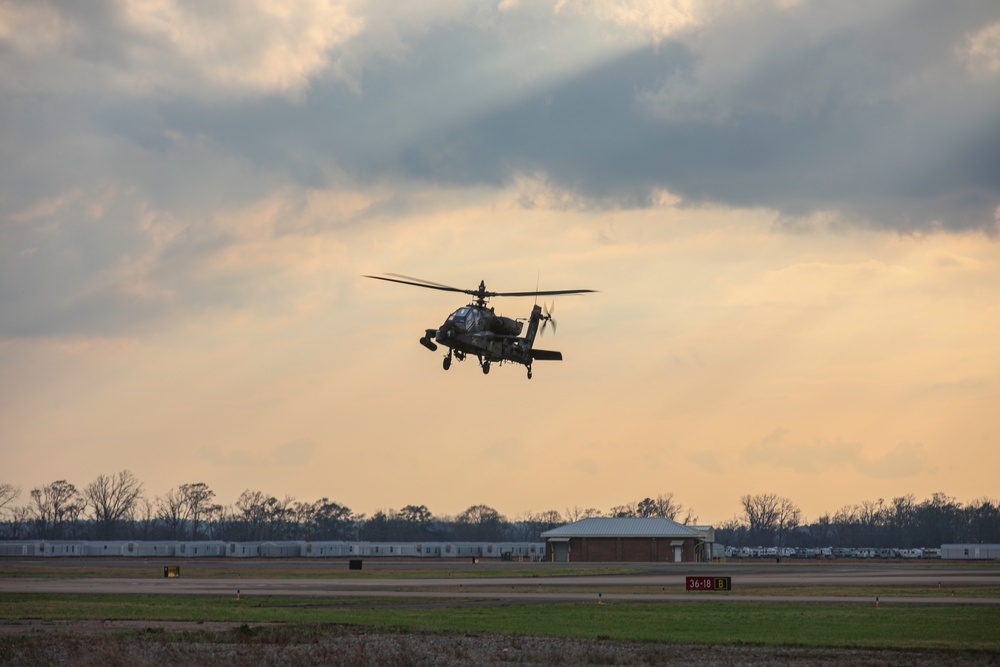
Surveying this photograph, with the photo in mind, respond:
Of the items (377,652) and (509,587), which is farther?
(509,587)

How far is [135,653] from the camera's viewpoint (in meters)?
36.9

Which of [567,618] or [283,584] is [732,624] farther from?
[283,584]

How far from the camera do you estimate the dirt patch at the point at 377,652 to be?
3484 centimetres

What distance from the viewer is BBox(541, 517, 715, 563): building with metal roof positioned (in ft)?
481

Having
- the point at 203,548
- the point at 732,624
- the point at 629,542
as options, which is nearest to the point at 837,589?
the point at 732,624

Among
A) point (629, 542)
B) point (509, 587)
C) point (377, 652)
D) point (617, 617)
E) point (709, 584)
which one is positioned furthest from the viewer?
point (629, 542)

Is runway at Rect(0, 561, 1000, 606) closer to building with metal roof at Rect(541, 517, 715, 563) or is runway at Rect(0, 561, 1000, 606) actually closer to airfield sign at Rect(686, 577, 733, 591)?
airfield sign at Rect(686, 577, 733, 591)

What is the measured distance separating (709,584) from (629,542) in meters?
79.4

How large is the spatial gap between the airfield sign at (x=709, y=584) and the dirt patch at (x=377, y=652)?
29597 millimetres

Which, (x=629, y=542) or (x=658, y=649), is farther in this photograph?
(x=629, y=542)

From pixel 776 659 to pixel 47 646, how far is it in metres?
25.2

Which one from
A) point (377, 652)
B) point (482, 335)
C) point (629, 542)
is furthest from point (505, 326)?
point (629, 542)

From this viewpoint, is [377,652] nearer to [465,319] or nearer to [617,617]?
[617,617]

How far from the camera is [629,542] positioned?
149 meters
